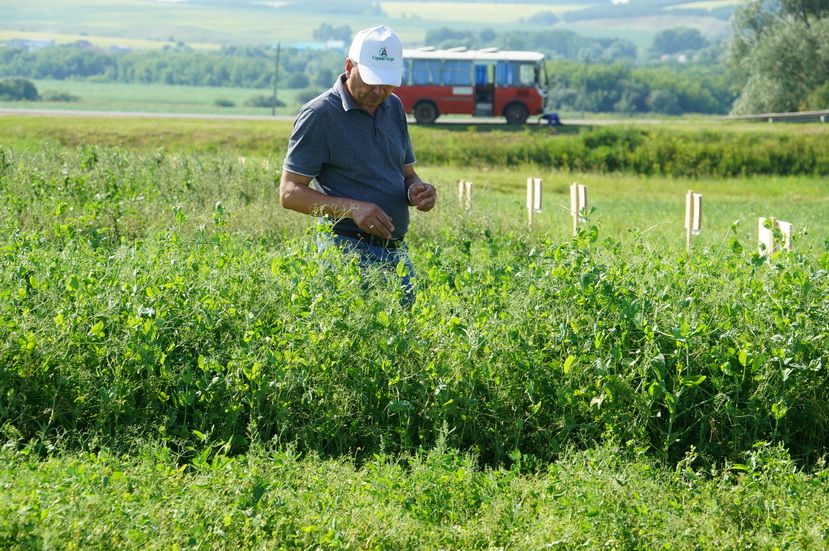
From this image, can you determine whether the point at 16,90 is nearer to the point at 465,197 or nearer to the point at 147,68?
the point at 147,68

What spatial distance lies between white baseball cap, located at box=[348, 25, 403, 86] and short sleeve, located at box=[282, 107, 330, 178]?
350mm

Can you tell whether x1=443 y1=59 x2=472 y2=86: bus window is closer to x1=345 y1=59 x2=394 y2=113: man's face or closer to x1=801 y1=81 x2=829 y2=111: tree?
x1=801 y1=81 x2=829 y2=111: tree

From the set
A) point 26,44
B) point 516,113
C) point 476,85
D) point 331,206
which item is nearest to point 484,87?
point 476,85

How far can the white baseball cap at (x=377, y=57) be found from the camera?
5.56m

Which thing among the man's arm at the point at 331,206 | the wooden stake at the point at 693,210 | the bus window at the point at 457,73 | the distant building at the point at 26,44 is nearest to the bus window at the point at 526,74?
the bus window at the point at 457,73

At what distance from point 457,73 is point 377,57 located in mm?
35934

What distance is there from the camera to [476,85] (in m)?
40.8

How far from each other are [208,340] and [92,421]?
658 millimetres

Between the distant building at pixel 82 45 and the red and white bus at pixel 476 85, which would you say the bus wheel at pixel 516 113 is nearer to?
the red and white bus at pixel 476 85

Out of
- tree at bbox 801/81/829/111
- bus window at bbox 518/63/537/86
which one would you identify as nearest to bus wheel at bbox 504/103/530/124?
bus window at bbox 518/63/537/86

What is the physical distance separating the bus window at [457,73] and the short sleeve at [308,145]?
35.5 metres

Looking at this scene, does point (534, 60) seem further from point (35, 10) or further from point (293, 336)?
point (35, 10)

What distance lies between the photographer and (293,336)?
5293 mm

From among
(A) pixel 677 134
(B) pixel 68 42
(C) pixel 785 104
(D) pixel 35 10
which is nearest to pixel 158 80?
(B) pixel 68 42
